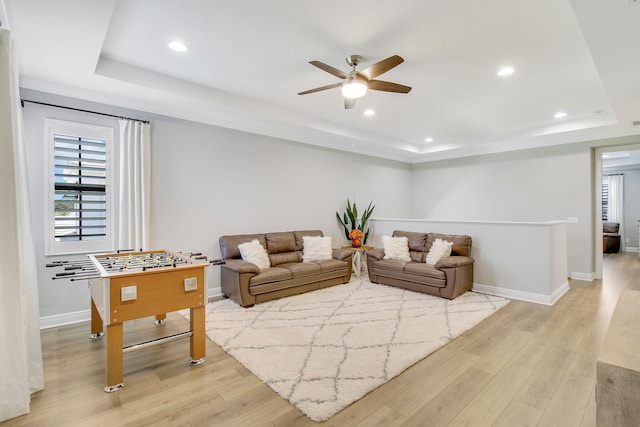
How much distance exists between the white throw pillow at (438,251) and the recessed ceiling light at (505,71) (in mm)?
2516

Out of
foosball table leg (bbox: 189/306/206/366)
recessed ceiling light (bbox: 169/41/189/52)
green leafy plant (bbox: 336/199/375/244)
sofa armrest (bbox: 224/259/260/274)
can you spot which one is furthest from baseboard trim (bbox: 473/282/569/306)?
recessed ceiling light (bbox: 169/41/189/52)

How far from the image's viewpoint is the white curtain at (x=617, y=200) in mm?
9289

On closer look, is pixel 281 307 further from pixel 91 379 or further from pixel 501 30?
pixel 501 30

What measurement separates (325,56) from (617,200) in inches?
433

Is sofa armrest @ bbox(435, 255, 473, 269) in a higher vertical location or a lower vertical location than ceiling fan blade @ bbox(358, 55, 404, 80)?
lower

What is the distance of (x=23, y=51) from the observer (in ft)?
8.93

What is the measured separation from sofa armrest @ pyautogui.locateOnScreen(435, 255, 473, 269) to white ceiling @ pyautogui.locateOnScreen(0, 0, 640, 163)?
7.61 feet

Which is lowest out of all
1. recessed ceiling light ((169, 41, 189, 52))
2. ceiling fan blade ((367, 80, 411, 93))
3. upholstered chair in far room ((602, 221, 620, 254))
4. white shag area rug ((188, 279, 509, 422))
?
white shag area rug ((188, 279, 509, 422))

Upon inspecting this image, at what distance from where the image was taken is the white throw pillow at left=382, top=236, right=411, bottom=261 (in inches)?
210

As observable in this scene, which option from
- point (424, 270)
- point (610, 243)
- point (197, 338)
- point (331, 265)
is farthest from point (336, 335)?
point (610, 243)

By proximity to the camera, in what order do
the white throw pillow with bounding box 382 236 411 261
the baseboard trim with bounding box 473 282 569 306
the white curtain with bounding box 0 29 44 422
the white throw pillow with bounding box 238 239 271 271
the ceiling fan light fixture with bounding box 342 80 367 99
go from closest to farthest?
the white curtain with bounding box 0 29 44 422
the ceiling fan light fixture with bounding box 342 80 367 99
the baseboard trim with bounding box 473 282 569 306
the white throw pillow with bounding box 238 239 271 271
the white throw pillow with bounding box 382 236 411 261

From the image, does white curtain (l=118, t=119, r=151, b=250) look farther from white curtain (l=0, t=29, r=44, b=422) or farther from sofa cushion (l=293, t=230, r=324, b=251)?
sofa cushion (l=293, t=230, r=324, b=251)

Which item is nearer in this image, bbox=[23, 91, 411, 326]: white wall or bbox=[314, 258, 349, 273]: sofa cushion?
bbox=[23, 91, 411, 326]: white wall

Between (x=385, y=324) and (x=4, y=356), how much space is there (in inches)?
128
